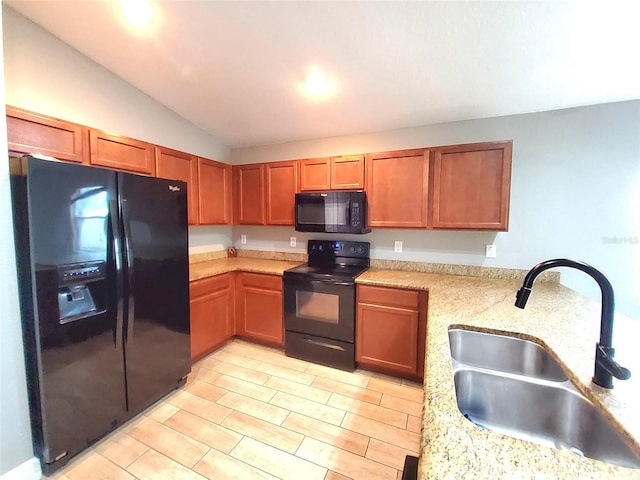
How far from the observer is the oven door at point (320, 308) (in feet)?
8.14

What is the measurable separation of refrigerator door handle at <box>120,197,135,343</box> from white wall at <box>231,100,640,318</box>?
8.49ft

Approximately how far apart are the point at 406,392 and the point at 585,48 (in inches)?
104

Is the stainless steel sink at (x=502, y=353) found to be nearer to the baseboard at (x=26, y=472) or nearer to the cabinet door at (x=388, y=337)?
the cabinet door at (x=388, y=337)

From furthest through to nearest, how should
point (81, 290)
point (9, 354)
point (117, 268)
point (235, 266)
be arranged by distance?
point (235, 266) < point (117, 268) < point (81, 290) < point (9, 354)

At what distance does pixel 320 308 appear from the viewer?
8.50 ft

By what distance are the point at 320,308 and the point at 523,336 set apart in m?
1.67

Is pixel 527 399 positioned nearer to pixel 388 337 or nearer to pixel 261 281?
pixel 388 337

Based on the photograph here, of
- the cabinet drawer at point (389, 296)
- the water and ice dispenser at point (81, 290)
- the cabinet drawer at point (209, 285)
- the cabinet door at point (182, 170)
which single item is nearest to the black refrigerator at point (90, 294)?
the water and ice dispenser at point (81, 290)

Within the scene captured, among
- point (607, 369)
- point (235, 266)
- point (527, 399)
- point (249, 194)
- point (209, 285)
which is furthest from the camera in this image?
point (249, 194)

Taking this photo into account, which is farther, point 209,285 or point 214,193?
point 214,193

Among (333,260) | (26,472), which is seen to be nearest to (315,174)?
(333,260)

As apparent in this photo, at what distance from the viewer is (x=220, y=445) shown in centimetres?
171

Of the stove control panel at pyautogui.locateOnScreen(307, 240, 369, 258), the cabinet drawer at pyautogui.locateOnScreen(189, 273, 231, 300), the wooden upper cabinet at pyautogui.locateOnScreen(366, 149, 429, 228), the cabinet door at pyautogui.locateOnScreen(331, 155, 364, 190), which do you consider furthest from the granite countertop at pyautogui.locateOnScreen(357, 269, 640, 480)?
the cabinet drawer at pyautogui.locateOnScreen(189, 273, 231, 300)

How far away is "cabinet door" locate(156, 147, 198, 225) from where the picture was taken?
2.55 meters
